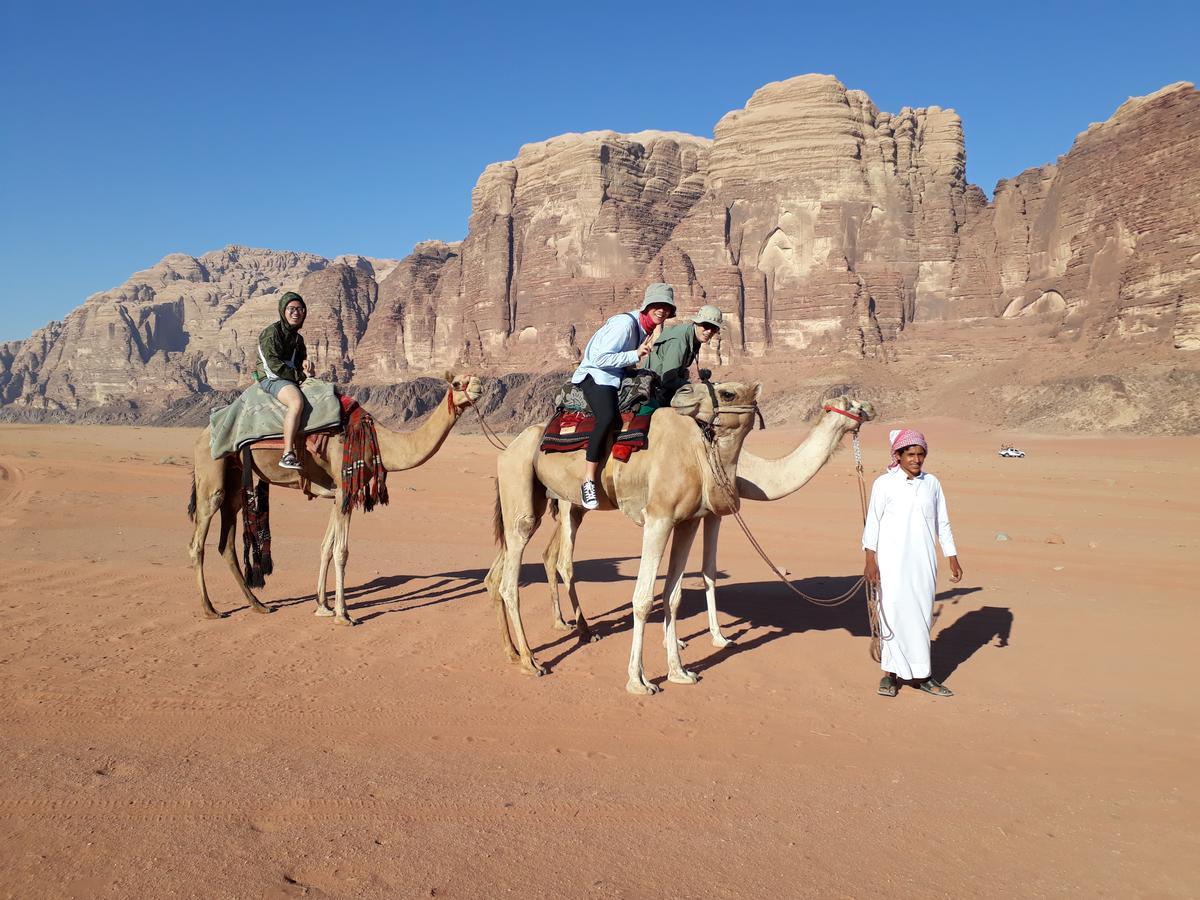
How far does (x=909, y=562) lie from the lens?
639cm

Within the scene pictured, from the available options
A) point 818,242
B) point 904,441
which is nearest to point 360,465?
point 904,441

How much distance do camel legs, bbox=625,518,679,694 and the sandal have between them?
228cm

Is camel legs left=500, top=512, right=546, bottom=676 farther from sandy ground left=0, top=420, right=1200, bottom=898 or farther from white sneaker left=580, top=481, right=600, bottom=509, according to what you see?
white sneaker left=580, top=481, right=600, bottom=509

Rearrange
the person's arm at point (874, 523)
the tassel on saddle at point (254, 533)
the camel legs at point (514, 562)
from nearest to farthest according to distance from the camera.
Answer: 1. the person's arm at point (874, 523)
2. the camel legs at point (514, 562)
3. the tassel on saddle at point (254, 533)

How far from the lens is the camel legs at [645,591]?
6391 millimetres

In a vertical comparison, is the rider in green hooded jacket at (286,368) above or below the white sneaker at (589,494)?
above

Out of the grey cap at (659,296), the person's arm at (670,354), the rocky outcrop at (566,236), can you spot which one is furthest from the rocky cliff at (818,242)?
the grey cap at (659,296)

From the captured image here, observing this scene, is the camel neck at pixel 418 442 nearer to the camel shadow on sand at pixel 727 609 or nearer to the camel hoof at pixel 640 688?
the camel shadow on sand at pixel 727 609

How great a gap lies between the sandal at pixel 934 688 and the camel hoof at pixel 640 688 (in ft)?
7.44

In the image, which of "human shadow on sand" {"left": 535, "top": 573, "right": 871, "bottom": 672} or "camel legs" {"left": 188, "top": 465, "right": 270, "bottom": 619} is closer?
"human shadow on sand" {"left": 535, "top": 573, "right": 871, "bottom": 672}

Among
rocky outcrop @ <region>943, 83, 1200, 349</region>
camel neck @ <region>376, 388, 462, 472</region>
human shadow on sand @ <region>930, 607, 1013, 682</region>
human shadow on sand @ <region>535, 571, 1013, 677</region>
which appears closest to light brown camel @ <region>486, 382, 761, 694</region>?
human shadow on sand @ <region>535, 571, 1013, 677</region>

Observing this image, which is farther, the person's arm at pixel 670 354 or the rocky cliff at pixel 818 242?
the rocky cliff at pixel 818 242

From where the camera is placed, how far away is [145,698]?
5852 millimetres

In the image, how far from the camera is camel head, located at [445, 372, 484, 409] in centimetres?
871
